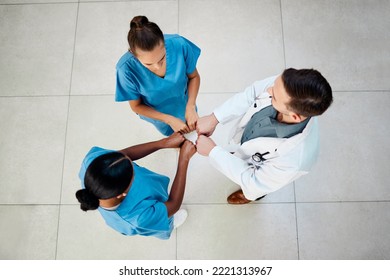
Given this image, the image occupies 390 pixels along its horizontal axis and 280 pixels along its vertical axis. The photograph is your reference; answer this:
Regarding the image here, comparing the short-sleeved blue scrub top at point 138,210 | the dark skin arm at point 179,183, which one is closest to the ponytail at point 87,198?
the short-sleeved blue scrub top at point 138,210

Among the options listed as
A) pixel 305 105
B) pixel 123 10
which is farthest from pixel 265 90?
pixel 123 10

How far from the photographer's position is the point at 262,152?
1540 mm

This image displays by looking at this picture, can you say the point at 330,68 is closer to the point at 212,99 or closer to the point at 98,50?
the point at 212,99

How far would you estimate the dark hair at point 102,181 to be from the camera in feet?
3.89

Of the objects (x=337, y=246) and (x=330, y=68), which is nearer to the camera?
(x=337, y=246)

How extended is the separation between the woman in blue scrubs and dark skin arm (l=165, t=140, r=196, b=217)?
0.45 feet

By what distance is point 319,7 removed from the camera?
8.68ft

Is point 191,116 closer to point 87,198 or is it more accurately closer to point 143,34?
point 143,34

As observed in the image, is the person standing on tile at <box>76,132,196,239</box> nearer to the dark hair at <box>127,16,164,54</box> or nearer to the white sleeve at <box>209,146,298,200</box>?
the white sleeve at <box>209,146,298,200</box>

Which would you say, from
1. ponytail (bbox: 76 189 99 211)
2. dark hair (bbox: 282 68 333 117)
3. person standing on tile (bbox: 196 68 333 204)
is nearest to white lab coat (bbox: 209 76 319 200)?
person standing on tile (bbox: 196 68 333 204)

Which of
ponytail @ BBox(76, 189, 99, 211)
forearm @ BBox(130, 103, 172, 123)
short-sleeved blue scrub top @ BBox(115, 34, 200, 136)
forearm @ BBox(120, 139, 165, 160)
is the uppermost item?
short-sleeved blue scrub top @ BBox(115, 34, 200, 136)

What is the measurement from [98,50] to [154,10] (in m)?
0.58

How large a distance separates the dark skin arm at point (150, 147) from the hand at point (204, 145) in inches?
6.3

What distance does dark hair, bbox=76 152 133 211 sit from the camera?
46.7 inches
